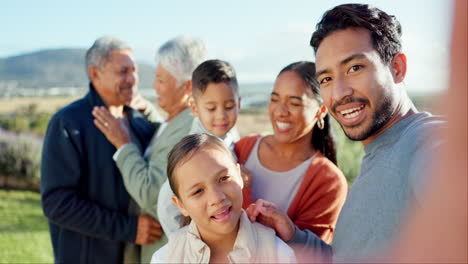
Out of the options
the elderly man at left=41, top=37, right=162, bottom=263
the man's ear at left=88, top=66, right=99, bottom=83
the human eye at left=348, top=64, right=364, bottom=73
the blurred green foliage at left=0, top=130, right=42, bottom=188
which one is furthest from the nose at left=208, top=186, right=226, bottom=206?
the blurred green foliage at left=0, top=130, right=42, bottom=188

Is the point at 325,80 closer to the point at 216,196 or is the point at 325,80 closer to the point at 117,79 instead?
the point at 216,196

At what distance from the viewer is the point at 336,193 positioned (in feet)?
7.61

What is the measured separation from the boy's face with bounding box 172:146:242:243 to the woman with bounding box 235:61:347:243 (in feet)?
1.45

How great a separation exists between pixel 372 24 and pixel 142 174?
172 centimetres

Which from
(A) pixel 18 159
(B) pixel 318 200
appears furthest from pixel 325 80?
(A) pixel 18 159

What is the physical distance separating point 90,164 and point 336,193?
175 centimetres

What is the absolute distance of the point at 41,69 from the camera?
43.5 feet

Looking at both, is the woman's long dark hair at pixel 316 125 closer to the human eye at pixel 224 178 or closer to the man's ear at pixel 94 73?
the human eye at pixel 224 178

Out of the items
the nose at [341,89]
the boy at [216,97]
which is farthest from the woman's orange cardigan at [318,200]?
the nose at [341,89]

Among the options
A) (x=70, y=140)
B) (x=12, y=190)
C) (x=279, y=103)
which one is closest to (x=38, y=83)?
(x=12, y=190)

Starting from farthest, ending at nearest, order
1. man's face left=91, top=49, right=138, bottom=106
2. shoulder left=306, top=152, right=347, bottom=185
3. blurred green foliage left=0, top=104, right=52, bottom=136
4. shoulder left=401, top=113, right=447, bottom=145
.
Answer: blurred green foliage left=0, top=104, right=52, bottom=136 < man's face left=91, top=49, right=138, bottom=106 < shoulder left=306, top=152, right=347, bottom=185 < shoulder left=401, top=113, right=447, bottom=145

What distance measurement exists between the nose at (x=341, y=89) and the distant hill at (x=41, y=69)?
11998mm

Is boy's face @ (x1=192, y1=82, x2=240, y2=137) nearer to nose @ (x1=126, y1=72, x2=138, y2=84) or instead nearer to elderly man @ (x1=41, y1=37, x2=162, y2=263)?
elderly man @ (x1=41, y1=37, x2=162, y2=263)

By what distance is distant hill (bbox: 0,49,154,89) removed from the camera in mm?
12922
